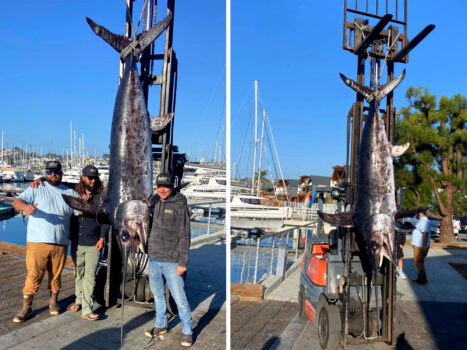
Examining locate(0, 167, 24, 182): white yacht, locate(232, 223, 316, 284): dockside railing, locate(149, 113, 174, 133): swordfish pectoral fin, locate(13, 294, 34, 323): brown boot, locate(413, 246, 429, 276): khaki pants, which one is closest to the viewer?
locate(149, 113, 174, 133): swordfish pectoral fin

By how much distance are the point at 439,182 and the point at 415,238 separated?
7037 mm

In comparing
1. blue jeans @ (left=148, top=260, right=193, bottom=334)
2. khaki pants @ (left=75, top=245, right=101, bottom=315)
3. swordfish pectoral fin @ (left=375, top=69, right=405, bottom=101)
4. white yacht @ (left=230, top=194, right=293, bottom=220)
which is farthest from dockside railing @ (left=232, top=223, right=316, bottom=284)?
white yacht @ (left=230, top=194, right=293, bottom=220)

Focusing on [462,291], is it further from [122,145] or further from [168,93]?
[122,145]

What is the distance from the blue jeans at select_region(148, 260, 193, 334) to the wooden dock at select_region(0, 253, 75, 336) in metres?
1.35

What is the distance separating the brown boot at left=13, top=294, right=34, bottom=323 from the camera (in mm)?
3886

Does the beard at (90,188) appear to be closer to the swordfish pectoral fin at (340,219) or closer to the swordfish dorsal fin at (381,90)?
the swordfish pectoral fin at (340,219)

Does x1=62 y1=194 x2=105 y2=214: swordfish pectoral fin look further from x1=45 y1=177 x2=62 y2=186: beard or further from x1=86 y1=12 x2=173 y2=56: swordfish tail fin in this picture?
x1=45 y1=177 x2=62 y2=186: beard

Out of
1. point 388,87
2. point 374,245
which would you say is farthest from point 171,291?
point 388,87

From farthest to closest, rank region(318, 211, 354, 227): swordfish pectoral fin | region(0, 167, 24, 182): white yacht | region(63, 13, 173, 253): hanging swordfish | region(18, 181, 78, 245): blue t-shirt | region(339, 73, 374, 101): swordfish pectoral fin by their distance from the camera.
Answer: region(0, 167, 24, 182): white yacht < region(18, 181, 78, 245): blue t-shirt < region(339, 73, 374, 101): swordfish pectoral fin < region(318, 211, 354, 227): swordfish pectoral fin < region(63, 13, 173, 253): hanging swordfish

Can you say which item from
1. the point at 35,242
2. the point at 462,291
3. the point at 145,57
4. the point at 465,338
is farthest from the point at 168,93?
the point at 462,291

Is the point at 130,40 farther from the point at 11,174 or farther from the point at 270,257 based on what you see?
the point at 11,174

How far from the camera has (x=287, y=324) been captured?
4.35 m

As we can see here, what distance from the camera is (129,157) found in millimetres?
2930

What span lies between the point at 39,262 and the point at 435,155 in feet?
41.4
